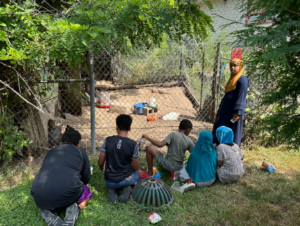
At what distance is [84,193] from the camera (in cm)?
280

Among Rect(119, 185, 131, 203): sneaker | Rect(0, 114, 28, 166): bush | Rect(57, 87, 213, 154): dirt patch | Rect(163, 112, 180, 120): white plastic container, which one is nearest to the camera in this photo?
Rect(119, 185, 131, 203): sneaker

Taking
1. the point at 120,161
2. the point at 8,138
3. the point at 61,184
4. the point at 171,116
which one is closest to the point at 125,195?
the point at 120,161

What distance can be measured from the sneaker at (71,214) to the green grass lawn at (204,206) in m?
0.10

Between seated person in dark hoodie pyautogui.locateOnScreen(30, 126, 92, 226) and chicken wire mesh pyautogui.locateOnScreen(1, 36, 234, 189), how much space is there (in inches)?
20.3

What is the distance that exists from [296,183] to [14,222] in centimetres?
382

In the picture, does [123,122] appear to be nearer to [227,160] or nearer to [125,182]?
[125,182]

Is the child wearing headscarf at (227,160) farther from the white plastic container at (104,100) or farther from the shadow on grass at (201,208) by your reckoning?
the white plastic container at (104,100)

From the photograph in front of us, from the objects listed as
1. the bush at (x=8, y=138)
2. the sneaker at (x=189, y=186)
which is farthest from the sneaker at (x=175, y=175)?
the bush at (x=8, y=138)

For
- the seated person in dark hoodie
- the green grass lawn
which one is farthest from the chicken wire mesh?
the green grass lawn

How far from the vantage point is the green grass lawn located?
2.62 m

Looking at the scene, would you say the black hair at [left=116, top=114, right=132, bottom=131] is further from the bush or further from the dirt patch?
the dirt patch

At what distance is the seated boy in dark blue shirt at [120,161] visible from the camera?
2910mm

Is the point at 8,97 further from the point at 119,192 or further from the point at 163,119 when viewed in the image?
the point at 163,119

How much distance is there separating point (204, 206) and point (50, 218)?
1.81 m
